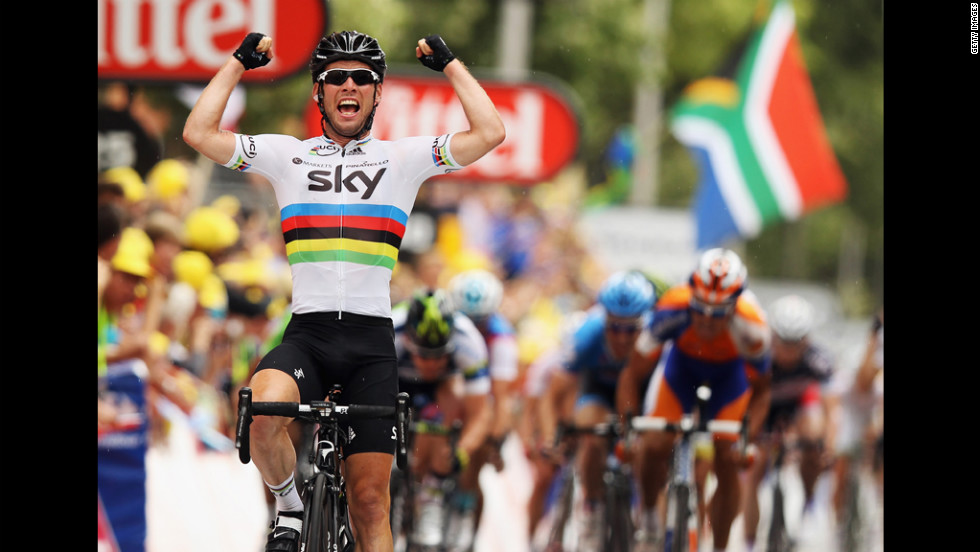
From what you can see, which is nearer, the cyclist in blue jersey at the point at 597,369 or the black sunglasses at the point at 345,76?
the black sunglasses at the point at 345,76

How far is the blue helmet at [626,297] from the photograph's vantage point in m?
9.23

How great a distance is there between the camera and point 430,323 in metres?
8.43

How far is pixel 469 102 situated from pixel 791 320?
6.39 m

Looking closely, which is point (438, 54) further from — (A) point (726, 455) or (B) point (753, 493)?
(B) point (753, 493)

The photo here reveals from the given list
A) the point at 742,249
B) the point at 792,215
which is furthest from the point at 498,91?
the point at 742,249

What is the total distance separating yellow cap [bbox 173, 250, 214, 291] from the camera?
1217 cm

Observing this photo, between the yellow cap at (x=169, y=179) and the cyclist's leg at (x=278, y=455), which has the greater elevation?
the yellow cap at (x=169, y=179)

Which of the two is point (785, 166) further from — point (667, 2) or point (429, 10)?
point (667, 2)

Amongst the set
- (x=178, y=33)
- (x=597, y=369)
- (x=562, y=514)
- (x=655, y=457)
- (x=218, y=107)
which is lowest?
(x=562, y=514)

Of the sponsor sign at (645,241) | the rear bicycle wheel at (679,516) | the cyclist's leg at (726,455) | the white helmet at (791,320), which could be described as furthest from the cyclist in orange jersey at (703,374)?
the sponsor sign at (645,241)

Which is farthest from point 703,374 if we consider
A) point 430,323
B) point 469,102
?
point 469,102

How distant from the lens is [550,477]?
10.4 meters

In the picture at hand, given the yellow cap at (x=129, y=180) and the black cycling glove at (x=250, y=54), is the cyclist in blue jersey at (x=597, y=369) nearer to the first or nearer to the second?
the yellow cap at (x=129, y=180)

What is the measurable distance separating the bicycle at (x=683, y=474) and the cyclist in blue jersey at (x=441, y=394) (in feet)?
3.64
